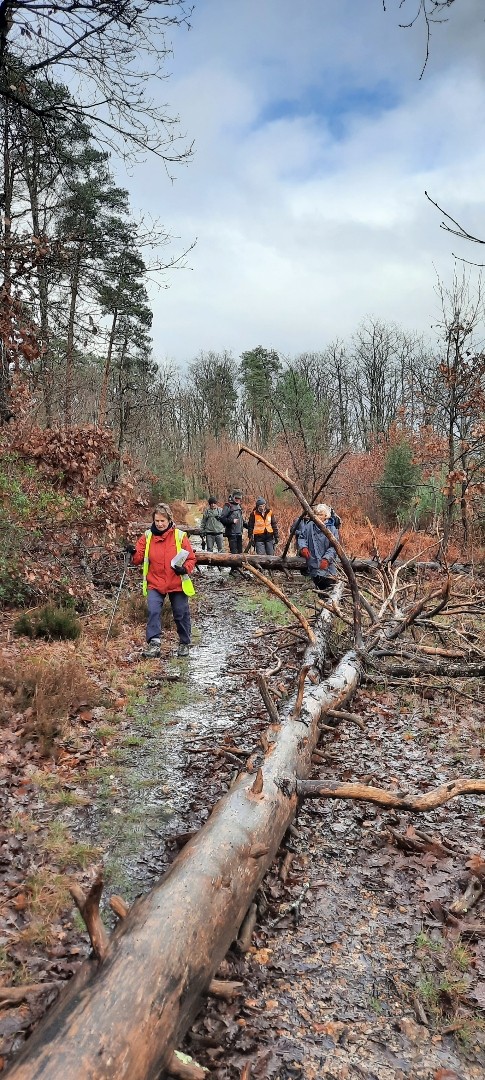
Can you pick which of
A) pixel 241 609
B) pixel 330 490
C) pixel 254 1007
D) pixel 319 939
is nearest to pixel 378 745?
pixel 319 939

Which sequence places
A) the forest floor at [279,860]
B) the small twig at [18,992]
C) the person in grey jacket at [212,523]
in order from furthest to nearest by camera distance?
1. the person in grey jacket at [212,523]
2. the forest floor at [279,860]
3. the small twig at [18,992]

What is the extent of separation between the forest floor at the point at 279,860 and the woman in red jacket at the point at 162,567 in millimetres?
982

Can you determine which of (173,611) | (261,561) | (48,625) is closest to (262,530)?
(261,561)

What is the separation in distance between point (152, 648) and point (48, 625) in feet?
4.49

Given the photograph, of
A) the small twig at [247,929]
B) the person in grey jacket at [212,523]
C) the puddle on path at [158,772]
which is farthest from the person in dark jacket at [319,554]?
the small twig at [247,929]

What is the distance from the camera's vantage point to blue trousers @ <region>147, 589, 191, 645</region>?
7.66 metres

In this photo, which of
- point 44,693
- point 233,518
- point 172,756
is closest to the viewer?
point 172,756

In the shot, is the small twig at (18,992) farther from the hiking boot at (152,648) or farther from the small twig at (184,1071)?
the hiking boot at (152,648)

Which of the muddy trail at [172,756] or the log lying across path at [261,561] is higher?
the log lying across path at [261,561]

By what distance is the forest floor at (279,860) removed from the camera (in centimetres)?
242

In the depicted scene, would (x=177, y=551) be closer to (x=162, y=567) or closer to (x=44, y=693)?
(x=162, y=567)

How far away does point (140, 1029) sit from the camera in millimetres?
1974

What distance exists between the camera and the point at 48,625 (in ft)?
24.6

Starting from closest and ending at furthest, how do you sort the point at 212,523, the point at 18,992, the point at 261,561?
the point at 18,992 → the point at 261,561 → the point at 212,523
